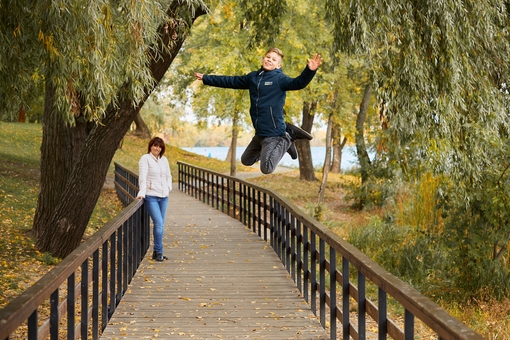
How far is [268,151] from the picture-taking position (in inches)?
278

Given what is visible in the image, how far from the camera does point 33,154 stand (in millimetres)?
29188

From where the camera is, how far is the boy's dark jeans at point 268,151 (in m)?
6.94

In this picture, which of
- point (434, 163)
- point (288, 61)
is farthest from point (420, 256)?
point (288, 61)

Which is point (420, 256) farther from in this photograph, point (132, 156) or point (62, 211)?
point (132, 156)

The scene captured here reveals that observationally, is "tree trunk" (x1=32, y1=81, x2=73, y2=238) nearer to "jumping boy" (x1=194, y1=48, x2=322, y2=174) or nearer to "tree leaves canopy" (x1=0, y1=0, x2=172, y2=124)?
"tree leaves canopy" (x1=0, y1=0, x2=172, y2=124)

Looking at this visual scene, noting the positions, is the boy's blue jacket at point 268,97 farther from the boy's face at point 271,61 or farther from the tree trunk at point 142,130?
the tree trunk at point 142,130

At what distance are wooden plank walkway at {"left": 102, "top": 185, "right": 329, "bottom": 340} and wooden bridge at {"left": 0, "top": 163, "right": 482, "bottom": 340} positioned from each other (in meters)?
0.01

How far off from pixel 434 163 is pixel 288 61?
1548 cm

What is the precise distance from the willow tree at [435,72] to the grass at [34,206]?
6.93ft

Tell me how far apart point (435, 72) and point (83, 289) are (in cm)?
601

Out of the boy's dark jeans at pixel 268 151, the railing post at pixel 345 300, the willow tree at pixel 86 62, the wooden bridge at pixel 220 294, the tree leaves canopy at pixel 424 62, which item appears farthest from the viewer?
the tree leaves canopy at pixel 424 62

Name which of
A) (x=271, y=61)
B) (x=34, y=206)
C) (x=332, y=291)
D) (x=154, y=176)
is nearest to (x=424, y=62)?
(x=271, y=61)

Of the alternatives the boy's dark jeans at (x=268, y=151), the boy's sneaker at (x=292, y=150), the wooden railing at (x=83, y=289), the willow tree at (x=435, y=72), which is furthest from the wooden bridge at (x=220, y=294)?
the willow tree at (x=435, y=72)

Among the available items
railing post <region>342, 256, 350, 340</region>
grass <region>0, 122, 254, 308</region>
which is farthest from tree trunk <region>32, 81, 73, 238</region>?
railing post <region>342, 256, 350, 340</region>
